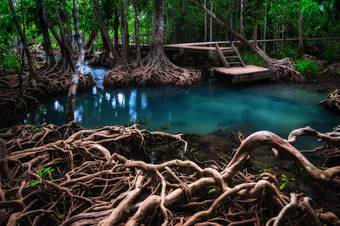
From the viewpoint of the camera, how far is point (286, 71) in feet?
34.1

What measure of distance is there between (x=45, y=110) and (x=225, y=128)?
524 centimetres

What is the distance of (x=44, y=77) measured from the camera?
28.1 feet

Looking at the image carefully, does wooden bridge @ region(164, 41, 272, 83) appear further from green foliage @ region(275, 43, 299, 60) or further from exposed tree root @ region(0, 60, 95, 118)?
exposed tree root @ region(0, 60, 95, 118)

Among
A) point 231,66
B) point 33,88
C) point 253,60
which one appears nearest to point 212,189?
point 33,88

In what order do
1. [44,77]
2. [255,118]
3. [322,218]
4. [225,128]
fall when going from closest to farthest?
[322,218]
[225,128]
[255,118]
[44,77]

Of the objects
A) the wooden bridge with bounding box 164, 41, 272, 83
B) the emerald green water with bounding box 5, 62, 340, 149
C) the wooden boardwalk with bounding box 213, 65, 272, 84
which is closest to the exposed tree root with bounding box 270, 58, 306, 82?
the wooden bridge with bounding box 164, 41, 272, 83

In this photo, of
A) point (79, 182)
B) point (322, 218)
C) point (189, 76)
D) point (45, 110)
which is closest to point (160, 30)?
point (189, 76)

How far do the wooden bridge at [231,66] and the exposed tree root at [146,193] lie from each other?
282 inches

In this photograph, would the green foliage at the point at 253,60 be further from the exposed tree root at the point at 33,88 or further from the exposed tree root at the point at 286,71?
the exposed tree root at the point at 33,88

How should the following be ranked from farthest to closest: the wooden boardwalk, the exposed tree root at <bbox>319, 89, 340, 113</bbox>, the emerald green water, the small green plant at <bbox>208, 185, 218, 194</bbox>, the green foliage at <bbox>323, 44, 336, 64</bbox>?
the green foliage at <bbox>323, 44, 336, 64</bbox>, the wooden boardwalk, the exposed tree root at <bbox>319, 89, 340, 113</bbox>, the emerald green water, the small green plant at <bbox>208, 185, 218, 194</bbox>

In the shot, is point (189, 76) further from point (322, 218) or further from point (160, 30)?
point (322, 218)

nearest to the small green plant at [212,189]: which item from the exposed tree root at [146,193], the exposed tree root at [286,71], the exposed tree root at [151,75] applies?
the exposed tree root at [146,193]

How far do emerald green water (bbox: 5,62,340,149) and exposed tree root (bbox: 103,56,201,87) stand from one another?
42 centimetres

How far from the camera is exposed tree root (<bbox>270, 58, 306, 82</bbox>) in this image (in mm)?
10250
